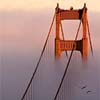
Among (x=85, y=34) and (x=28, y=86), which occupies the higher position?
(x=85, y=34)

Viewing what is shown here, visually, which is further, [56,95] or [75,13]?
[75,13]

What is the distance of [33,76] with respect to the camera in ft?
12.3

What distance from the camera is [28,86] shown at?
3.66 meters

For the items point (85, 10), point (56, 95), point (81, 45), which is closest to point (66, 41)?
point (81, 45)

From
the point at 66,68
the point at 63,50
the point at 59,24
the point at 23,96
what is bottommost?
the point at 23,96

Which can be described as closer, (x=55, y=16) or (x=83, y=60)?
(x=83, y=60)

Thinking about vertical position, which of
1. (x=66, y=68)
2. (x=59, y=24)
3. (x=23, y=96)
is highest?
(x=59, y=24)

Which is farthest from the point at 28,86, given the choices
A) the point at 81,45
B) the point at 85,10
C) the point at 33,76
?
the point at 85,10

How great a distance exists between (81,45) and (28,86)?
0.77m

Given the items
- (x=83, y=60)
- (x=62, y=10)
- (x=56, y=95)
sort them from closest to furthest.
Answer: (x=83, y=60) < (x=56, y=95) < (x=62, y=10)

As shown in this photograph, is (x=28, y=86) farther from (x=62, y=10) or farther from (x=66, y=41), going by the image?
(x=62, y=10)

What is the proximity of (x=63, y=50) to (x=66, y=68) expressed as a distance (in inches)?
9.3

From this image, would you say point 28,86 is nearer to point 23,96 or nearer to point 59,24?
point 23,96

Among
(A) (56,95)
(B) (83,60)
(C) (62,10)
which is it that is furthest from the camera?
(C) (62,10)
